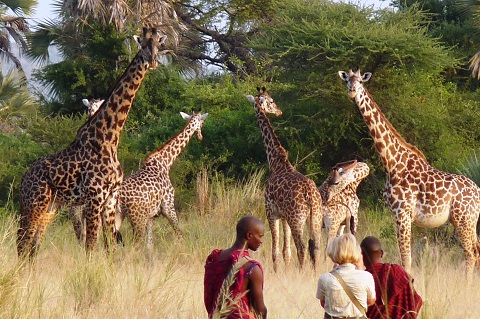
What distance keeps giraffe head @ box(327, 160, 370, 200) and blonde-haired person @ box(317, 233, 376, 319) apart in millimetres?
6169

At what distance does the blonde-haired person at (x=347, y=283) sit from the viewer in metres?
5.62

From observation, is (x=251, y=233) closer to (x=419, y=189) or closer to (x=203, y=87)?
(x=419, y=189)

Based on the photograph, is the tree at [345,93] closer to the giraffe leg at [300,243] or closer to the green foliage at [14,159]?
the green foliage at [14,159]

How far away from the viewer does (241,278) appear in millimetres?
5586

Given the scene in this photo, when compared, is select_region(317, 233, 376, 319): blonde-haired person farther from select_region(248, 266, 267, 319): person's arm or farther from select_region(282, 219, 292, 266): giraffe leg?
select_region(282, 219, 292, 266): giraffe leg

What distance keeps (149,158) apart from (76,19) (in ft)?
32.5

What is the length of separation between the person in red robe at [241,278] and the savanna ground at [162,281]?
1.30m

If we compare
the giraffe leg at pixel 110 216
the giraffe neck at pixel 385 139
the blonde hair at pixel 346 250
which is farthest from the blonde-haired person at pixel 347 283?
the giraffe neck at pixel 385 139

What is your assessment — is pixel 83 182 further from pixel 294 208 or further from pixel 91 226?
pixel 294 208

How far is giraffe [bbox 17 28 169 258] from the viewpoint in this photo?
975 cm

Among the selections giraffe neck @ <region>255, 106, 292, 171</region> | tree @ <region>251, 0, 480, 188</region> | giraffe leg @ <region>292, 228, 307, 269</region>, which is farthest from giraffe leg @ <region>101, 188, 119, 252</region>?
tree @ <region>251, 0, 480, 188</region>

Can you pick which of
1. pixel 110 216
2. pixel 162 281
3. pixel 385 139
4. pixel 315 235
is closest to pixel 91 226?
pixel 110 216

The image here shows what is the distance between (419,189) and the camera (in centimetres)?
1079

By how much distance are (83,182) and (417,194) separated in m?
3.62
